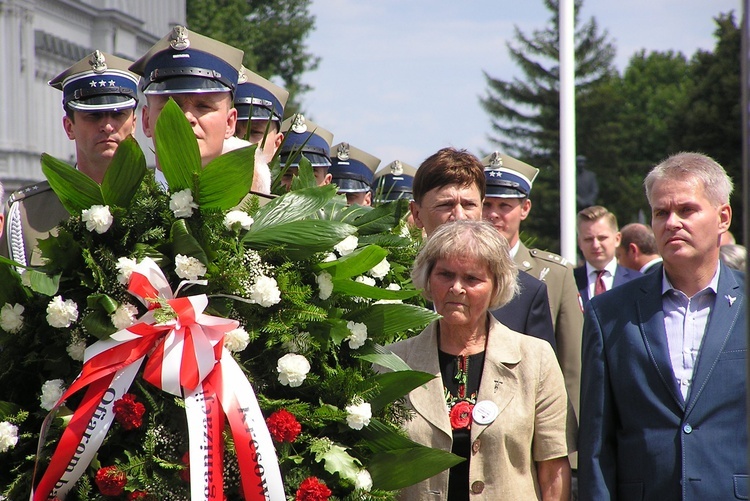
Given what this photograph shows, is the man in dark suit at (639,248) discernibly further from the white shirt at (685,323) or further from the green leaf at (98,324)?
the green leaf at (98,324)

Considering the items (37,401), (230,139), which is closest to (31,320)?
(37,401)

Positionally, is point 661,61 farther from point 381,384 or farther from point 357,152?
point 381,384

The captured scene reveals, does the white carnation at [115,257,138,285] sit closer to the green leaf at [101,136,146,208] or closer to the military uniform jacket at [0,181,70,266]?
the green leaf at [101,136,146,208]

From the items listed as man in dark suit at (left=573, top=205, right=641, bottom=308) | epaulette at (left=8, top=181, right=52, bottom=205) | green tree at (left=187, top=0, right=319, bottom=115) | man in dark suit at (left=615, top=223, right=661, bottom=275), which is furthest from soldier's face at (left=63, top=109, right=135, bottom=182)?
green tree at (left=187, top=0, right=319, bottom=115)

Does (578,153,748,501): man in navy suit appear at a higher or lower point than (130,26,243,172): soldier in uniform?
lower

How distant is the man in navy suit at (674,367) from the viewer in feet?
11.2

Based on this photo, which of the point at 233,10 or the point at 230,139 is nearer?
the point at 230,139

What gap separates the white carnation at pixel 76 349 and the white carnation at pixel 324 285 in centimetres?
64

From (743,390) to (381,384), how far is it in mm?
1226

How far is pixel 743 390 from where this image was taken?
3424 millimetres

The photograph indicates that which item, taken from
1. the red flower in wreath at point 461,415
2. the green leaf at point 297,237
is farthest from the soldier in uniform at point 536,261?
the green leaf at point 297,237

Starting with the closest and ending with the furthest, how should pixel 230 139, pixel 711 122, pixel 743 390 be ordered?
pixel 743 390 < pixel 230 139 < pixel 711 122

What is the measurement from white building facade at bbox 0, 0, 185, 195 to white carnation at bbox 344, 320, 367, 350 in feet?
59.8

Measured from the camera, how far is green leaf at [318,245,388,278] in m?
2.99
